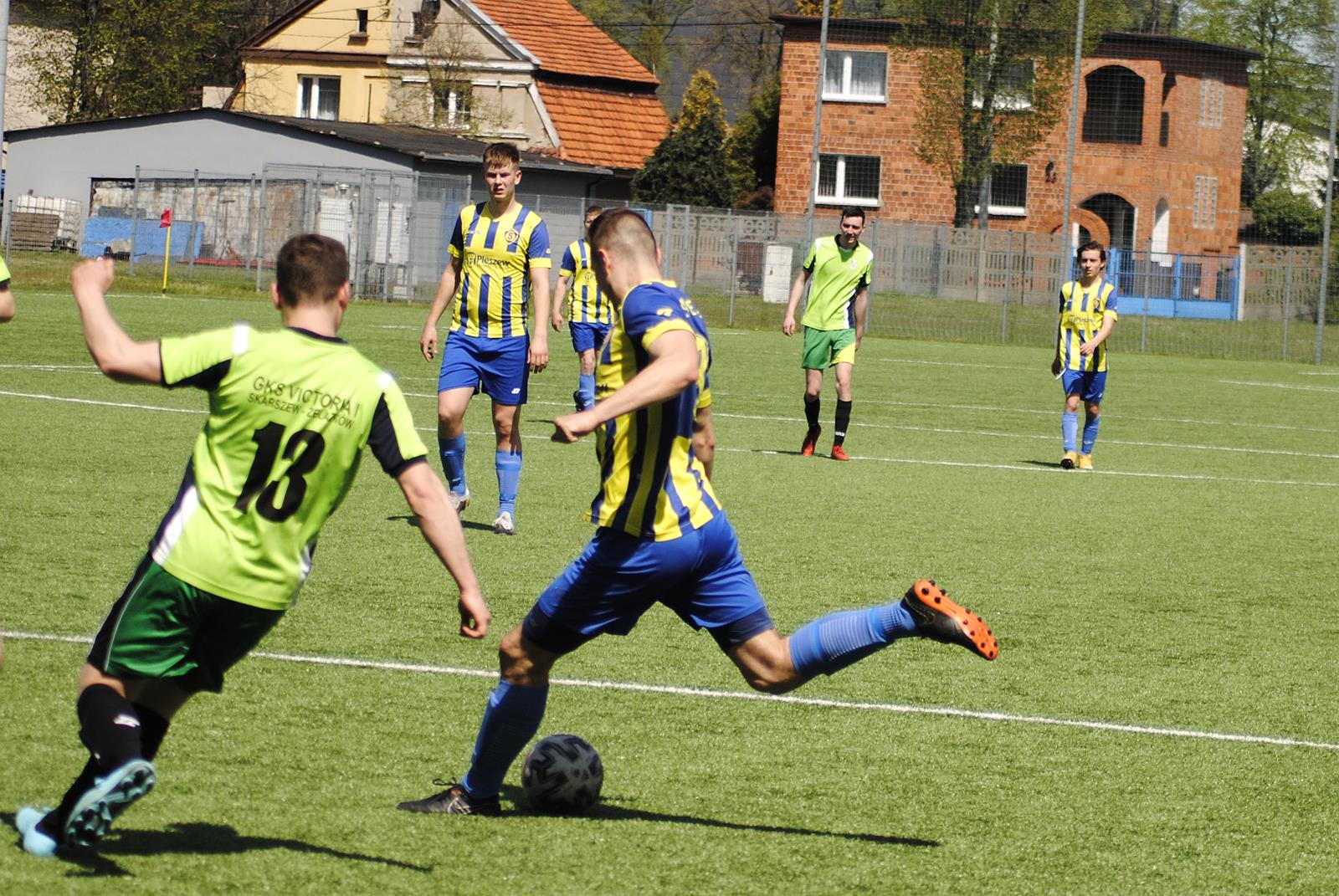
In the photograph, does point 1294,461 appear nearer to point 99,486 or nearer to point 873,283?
point 99,486

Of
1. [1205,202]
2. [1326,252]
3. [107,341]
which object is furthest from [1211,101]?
[107,341]

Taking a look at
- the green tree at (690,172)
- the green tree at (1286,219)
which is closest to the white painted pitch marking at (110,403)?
the green tree at (690,172)

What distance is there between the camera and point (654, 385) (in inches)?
172

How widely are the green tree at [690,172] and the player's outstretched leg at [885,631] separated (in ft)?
146

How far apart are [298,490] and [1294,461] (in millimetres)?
14578

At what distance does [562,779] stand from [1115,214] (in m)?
47.2

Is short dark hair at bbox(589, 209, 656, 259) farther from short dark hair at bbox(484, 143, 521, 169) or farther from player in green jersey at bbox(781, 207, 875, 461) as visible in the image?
player in green jersey at bbox(781, 207, 875, 461)

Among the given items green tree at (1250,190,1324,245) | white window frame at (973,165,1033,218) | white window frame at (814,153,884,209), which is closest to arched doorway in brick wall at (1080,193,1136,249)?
white window frame at (973,165,1033,218)

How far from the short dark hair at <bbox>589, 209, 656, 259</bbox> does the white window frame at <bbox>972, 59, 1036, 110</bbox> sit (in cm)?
3896

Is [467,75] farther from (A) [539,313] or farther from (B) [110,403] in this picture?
(A) [539,313]

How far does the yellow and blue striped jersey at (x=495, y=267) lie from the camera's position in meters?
9.89

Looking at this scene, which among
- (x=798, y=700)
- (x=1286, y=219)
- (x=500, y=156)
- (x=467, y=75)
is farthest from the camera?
(x=1286, y=219)

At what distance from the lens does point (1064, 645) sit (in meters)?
7.69

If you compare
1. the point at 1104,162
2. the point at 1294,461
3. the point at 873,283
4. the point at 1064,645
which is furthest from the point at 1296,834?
the point at 1104,162
